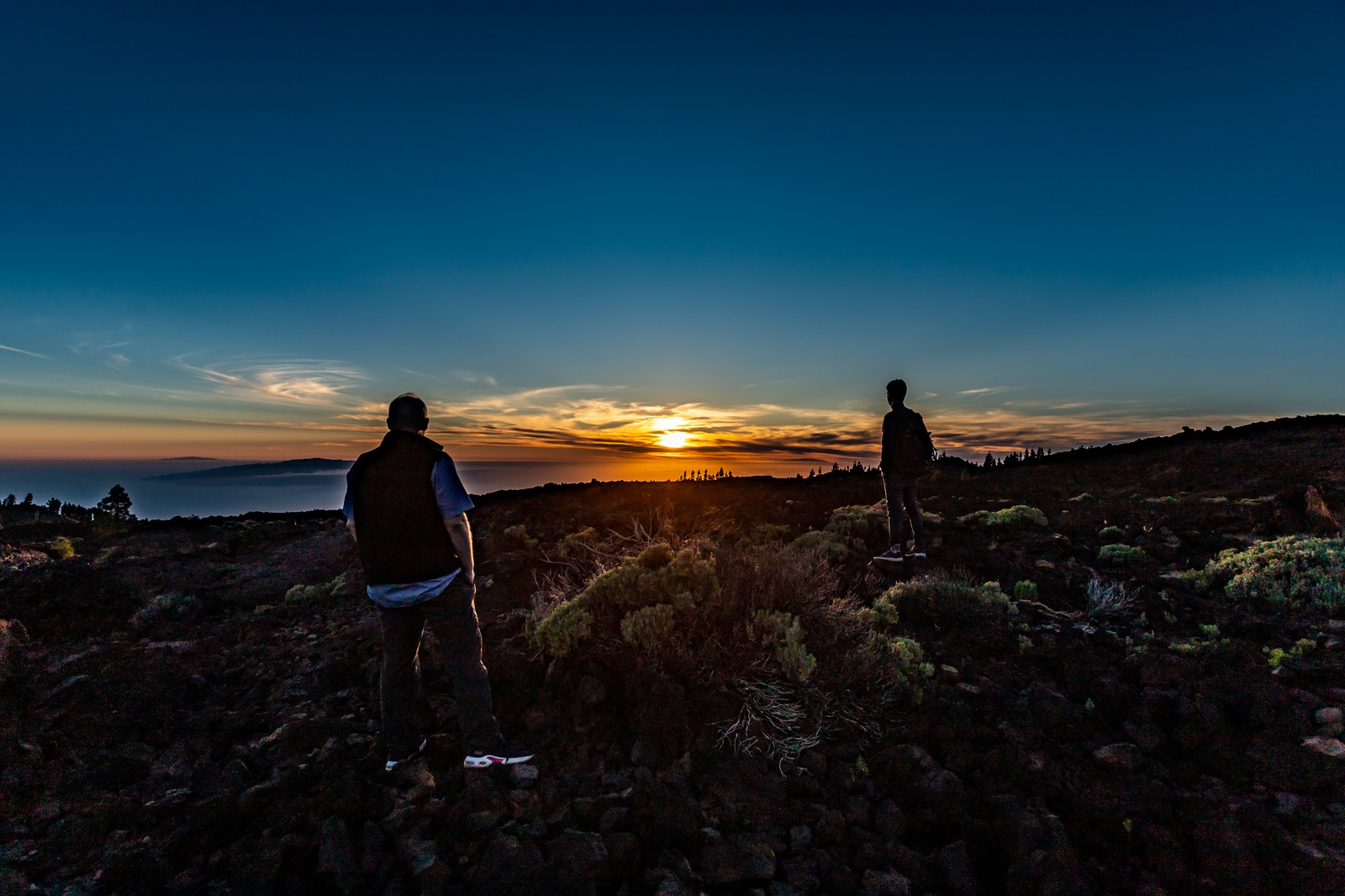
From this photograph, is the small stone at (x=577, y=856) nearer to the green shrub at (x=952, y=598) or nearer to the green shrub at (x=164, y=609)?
the green shrub at (x=952, y=598)

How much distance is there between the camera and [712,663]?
180 inches

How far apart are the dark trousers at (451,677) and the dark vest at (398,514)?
0.31 m

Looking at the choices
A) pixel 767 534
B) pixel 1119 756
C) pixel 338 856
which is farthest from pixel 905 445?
pixel 338 856

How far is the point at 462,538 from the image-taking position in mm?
3795

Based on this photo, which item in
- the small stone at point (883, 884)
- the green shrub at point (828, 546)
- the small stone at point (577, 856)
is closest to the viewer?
the small stone at point (883, 884)

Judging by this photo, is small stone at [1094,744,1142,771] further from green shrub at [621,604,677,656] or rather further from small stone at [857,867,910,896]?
green shrub at [621,604,677,656]

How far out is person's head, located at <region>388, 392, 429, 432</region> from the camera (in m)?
3.82

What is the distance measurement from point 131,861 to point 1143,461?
72.3 ft

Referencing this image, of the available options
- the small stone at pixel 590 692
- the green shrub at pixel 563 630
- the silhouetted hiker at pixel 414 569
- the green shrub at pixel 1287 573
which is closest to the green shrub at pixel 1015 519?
the green shrub at pixel 1287 573

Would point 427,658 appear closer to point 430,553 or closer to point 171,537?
point 430,553

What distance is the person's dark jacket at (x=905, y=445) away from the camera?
26.5ft

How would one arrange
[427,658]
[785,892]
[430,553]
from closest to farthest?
[785,892]
[430,553]
[427,658]

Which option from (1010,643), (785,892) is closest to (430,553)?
(785,892)

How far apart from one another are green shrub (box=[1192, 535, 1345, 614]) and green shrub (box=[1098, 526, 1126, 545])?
1.48 metres
